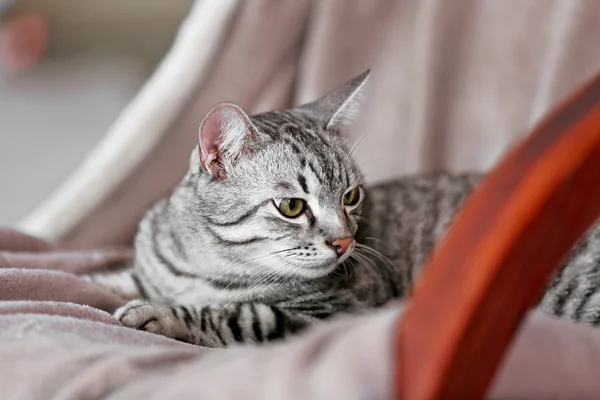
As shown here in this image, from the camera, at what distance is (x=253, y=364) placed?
681 mm

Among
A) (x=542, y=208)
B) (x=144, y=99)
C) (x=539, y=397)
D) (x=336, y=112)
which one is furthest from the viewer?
(x=144, y=99)

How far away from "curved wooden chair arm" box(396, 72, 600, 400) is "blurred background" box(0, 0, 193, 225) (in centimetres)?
256

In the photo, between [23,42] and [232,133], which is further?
[23,42]

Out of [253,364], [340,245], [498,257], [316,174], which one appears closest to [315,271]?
[340,245]

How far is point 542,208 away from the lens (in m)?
0.56

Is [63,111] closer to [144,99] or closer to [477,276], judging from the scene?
[144,99]

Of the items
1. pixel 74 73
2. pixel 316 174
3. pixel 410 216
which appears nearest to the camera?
pixel 316 174

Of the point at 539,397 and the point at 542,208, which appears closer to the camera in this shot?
the point at 542,208

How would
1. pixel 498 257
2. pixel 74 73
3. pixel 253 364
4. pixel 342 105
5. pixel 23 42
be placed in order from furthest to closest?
pixel 74 73 < pixel 23 42 < pixel 342 105 < pixel 253 364 < pixel 498 257

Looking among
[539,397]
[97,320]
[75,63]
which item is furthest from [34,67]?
[539,397]

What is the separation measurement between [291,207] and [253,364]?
554mm

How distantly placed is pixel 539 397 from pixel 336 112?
0.76 m

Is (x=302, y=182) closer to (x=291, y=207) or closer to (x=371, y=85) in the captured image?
(x=291, y=207)

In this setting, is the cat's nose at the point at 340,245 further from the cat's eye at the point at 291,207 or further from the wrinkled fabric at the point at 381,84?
the wrinkled fabric at the point at 381,84
